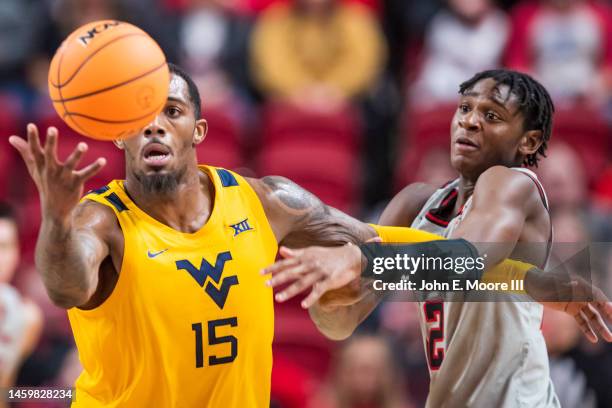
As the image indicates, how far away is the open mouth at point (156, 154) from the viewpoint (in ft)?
16.6

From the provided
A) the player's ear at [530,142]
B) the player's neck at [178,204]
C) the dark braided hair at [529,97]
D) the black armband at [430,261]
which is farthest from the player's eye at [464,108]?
the player's neck at [178,204]

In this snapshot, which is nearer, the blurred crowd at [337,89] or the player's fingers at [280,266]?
the player's fingers at [280,266]

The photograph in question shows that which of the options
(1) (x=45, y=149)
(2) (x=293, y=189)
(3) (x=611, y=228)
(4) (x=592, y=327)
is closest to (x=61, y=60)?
(1) (x=45, y=149)

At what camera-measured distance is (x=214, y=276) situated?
5047 mm

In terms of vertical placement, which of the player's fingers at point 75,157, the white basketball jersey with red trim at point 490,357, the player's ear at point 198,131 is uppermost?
the player's ear at point 198,131

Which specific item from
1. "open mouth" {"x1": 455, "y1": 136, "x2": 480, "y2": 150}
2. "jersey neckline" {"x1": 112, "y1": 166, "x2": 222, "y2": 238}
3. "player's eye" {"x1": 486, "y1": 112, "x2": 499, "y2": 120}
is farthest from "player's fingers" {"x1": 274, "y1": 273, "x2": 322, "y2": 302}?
"player's eye" {"x1": 486, "y1": 112, "x2": 499, "y2": 120}

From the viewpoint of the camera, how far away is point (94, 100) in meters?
4.70

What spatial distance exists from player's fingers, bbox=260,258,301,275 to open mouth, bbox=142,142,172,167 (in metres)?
0.98

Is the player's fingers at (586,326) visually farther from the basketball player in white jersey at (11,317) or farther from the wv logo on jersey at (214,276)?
the basketball player in white jersey at (11,317)

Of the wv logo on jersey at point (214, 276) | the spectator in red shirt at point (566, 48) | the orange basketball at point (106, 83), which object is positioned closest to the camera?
the orange basketball at point (106, 83)

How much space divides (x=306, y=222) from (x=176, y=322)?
2.91 feet

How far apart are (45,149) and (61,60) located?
2.23 ft

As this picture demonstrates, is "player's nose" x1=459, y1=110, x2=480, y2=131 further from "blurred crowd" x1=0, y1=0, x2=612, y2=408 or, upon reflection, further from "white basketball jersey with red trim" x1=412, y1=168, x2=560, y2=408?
"blurred crowd" x1=0, y1=0, x2=612, y2=408

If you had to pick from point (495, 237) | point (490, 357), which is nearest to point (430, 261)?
point (495, 237)
